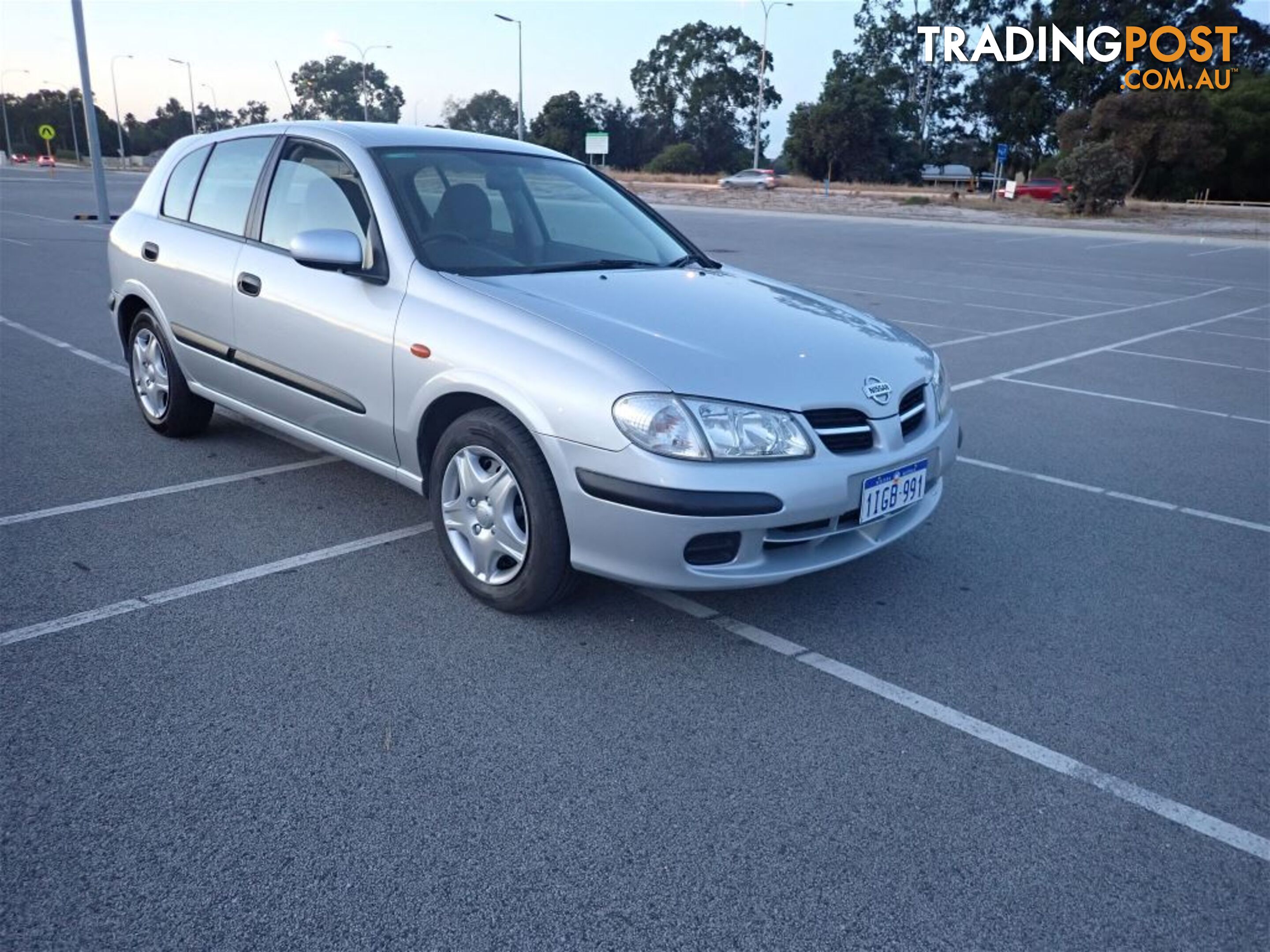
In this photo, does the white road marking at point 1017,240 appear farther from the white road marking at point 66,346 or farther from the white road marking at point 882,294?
the white road marking at point 66,346

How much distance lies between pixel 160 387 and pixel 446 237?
2365 mm

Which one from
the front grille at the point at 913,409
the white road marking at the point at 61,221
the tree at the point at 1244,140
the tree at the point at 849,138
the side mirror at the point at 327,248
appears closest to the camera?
the front grille at the point at 913,409

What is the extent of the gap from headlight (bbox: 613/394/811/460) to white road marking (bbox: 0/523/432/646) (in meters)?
1.62

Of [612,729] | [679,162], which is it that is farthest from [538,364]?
[679,162]

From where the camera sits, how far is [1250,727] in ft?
10.2

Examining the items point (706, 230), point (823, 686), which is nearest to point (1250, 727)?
point (823, 686)

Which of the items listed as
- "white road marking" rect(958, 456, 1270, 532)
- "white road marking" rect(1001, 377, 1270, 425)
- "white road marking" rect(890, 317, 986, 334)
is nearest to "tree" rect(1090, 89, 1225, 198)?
"white road marking" rect(890, 317, 986, 334)

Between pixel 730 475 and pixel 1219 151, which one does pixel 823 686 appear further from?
pixel 1219 151

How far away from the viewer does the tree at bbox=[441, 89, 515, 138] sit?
95875 millimetres

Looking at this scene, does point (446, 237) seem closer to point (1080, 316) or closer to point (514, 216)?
point (514, 216)

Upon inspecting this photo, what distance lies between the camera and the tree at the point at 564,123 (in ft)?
247

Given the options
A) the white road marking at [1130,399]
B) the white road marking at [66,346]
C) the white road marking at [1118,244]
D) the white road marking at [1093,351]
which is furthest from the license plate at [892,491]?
the white road marking at [1118,244]

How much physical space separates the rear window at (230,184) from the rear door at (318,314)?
0.56 feet

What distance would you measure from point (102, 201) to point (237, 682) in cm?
1939
